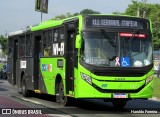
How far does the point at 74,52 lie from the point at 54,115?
99.8 inches

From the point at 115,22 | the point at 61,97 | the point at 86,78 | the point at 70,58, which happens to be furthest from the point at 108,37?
the point at 61,97

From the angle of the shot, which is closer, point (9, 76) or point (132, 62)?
point (132, 62)

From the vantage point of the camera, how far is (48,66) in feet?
56.3

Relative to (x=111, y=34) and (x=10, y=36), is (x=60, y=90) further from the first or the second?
(x=10, y=36)

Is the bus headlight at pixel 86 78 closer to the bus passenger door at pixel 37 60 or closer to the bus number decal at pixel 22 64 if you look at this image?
the bus passenger door at pixel 37 60

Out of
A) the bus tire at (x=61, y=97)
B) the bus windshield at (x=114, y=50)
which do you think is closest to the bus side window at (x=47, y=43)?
the bus tire at (x=61, y=97)

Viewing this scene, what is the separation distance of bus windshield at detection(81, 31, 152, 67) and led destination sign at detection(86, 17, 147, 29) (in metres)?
0.32

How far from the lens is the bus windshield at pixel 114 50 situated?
13641 millimetres

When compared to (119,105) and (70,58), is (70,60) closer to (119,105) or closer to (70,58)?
(70,58)

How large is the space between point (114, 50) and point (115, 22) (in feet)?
3.31

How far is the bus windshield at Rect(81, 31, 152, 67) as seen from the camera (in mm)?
13641

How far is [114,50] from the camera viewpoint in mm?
13758

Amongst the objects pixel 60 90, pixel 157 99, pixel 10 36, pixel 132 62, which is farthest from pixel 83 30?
pixel 10 36

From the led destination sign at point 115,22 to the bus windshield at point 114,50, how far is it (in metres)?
0.32
